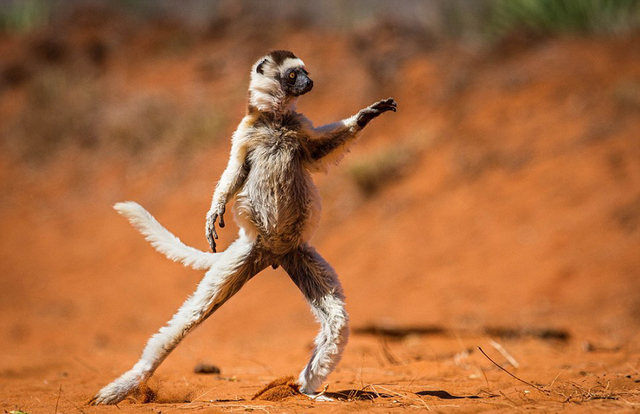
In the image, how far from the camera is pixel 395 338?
28.1ft

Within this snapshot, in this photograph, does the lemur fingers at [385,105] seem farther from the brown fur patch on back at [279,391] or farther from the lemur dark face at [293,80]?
the brown fur patch on back at [279,391]

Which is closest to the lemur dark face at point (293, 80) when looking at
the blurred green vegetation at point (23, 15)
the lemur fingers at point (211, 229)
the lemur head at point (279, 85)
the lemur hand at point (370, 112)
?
the lemur head at point (279, 85)

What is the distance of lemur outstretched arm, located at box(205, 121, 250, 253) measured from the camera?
13.6 ft

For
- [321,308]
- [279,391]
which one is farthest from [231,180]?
[279,391]

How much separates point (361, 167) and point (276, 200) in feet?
33.4

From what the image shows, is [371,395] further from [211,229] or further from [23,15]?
[23,15]

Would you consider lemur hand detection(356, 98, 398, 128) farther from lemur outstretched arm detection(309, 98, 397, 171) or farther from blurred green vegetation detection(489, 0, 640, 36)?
blurred green vegetation detection(489, 0, 640, 36)

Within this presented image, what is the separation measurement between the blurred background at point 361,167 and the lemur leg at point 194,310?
113 inches

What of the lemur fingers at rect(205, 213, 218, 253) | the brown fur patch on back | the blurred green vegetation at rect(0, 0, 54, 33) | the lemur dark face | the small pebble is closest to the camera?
the lemur fingers at rect(205, 213, 218, 253)

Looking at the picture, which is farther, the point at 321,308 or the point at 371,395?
the point at 371,395

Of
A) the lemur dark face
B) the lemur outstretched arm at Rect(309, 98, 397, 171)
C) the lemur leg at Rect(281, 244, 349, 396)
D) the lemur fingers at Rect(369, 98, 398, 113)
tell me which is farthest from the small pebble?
the lemur fingers at Rect(369, 98, 398, 113)

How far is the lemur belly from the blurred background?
344 centimetres

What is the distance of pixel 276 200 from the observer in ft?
14.1

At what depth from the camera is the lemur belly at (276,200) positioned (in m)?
4.31
